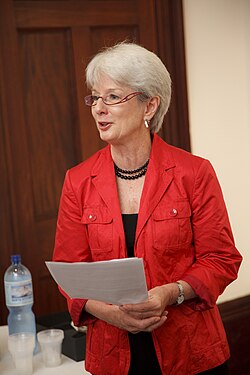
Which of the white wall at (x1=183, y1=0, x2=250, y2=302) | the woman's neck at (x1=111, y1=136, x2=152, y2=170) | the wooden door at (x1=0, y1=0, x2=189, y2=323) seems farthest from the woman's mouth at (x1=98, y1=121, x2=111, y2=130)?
the white wall at (x1=183, y1=0, x2=250, y2=302)

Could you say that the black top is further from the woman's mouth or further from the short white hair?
the short white hair

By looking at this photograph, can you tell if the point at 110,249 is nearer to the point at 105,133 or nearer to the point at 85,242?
the point at 85,242

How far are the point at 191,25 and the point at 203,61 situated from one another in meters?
0.20

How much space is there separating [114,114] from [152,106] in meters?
0.15

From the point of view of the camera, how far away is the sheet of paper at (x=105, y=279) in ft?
5.35

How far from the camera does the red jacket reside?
1848 millimetres

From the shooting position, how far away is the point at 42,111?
317 cm

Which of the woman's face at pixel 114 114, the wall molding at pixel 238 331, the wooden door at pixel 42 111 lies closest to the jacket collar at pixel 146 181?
the woman's face at pixel 114 114

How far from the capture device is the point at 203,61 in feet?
11.9

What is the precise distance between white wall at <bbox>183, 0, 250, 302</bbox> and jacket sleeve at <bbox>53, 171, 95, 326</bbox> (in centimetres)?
180

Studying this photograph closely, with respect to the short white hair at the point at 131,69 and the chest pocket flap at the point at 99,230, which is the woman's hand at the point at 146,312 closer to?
the chest pocket flap at the point at 99,230

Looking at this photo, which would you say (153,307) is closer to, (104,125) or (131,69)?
(104,125)

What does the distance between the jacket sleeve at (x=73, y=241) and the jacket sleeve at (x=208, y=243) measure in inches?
11.9

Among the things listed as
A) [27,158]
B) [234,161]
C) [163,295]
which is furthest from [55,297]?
[163,295]
